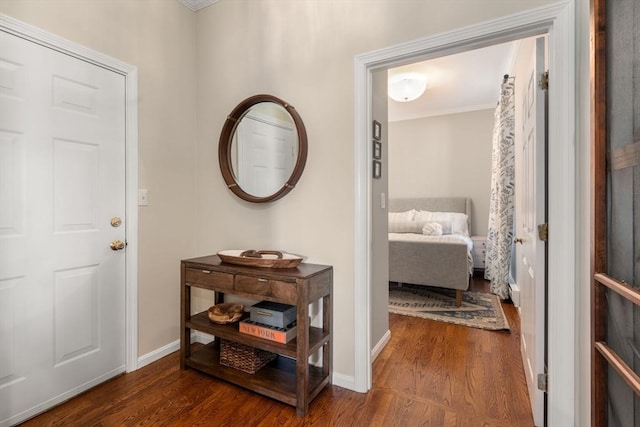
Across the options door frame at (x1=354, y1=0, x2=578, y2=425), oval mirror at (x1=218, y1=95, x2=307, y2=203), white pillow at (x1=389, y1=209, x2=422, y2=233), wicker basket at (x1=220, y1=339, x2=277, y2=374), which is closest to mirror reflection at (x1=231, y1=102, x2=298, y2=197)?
oval mirror at (x1=218, y1=95, x2=307, y2=203)

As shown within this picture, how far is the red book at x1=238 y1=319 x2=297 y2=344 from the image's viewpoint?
1.78 m

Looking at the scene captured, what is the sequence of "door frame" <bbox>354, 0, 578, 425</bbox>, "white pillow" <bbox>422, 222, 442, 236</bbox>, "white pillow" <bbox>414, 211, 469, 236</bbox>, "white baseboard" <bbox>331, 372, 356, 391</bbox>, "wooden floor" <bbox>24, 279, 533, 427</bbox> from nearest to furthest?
1. "door frame" <bbox>354, 0, 578, 425</bbox>
2. "wooden floor" <bbox>24, 279, 533, 427</bbox>
3. "white baseboard" <bbox>331, 372, 356, 391</bbox>
4. "white pillow" <bbox>422, 222, 442, 236</bbox>
5. "white pillow" <bbox>414, 211, 469, 236</bbox>

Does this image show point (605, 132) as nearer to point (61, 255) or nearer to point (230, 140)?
point (230, 140)

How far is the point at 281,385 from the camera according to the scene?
1.78 m

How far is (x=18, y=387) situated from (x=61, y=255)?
676mm

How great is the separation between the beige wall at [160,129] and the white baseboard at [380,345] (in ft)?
4.94

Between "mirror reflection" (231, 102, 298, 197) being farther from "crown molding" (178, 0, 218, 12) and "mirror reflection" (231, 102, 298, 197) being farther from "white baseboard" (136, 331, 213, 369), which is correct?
"white baseboard" (136, 331, 213, 369)

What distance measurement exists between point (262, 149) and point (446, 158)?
420 cm

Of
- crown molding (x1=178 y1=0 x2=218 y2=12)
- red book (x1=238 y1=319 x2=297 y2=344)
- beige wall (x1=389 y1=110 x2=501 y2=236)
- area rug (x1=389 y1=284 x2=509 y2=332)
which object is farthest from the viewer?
beige wall (x1=389 y1=110 x2=501 y2=236)

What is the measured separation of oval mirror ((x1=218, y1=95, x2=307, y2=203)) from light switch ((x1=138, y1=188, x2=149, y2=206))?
537mm

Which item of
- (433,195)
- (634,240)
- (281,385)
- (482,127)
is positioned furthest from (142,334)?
(482,127)

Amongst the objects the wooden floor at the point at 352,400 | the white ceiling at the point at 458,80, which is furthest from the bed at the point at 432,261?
the white ceiling at the point at 458,80

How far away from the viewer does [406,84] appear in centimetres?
381

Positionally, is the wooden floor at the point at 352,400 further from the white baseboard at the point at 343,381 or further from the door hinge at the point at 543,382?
the door hinge at the point at 543,382
